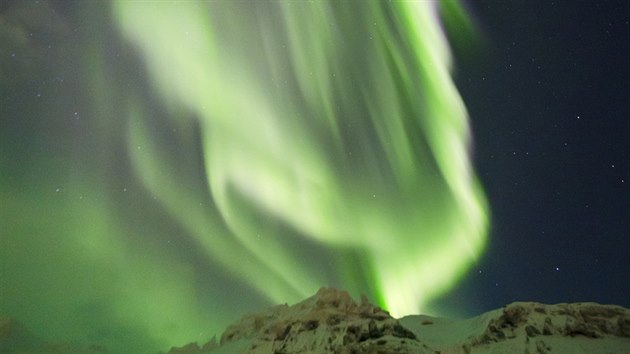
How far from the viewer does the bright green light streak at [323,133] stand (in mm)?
11914

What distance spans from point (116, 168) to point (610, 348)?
10374 millimetres

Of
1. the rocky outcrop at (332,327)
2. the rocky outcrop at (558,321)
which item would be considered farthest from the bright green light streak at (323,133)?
the rocky outcrop at (558,321)

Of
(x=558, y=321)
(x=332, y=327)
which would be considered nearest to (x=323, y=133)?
(x=332, y=327)

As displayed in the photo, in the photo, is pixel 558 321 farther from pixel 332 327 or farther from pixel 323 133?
pixel 323 133

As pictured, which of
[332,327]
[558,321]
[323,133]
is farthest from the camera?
[323,133]

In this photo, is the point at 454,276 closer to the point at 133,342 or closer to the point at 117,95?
the point at 133,342

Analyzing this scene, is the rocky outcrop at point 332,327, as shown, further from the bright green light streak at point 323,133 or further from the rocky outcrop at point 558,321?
the rocky outcrop at point 558,321

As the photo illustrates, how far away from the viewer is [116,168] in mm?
11570

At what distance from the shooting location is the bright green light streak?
11.9 meters

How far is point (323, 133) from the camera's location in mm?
12539

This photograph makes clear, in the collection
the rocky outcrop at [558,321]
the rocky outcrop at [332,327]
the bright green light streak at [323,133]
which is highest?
the bright green light streak at [323,133]

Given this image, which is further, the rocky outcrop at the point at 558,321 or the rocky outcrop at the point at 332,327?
the rocky outcrop at the point at 558,321

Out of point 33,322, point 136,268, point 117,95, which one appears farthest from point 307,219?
point 33,322

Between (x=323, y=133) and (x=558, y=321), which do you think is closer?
(x=558, y=321)
